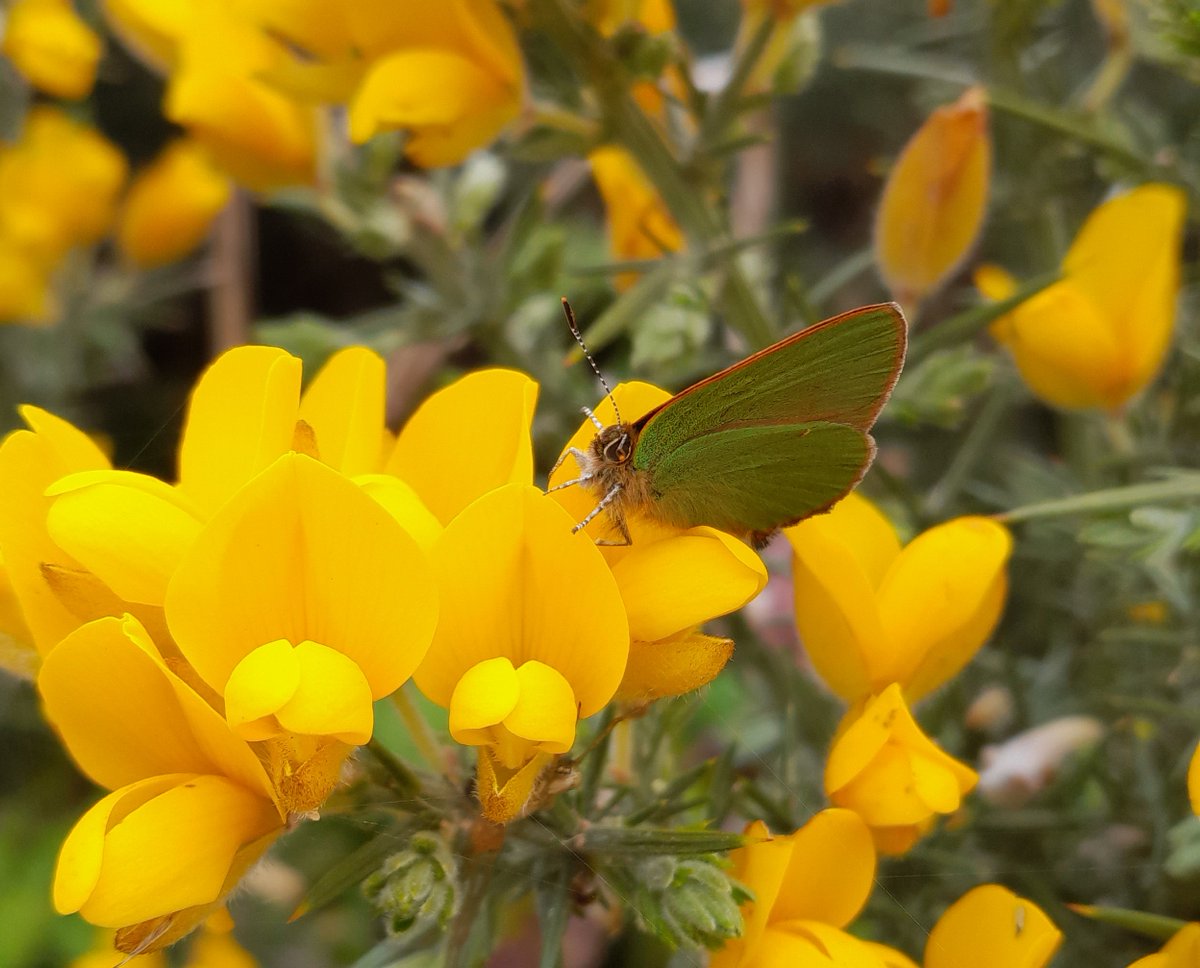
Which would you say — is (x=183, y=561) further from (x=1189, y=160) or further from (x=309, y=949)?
(x=309, y=949)

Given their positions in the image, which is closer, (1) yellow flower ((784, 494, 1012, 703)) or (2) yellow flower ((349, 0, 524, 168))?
(1) yellow flower ((784, 494, 1012, 703))

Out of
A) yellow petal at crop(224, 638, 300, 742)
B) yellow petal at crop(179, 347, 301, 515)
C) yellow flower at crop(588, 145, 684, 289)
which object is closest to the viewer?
yellow petal at crop(224, 638, 300, 742)

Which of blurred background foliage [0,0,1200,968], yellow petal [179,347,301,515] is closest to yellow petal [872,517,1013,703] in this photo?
blurred background foliage [0,0,1200,968]

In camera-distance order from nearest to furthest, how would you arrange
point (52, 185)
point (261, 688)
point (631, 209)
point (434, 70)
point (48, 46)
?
point (261, 688)
point (434, 70)
point (631, 209)
point (48, 46)
point (52, 185)

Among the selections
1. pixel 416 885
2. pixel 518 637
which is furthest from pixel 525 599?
pixel 416 885

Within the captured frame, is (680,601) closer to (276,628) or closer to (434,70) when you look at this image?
(276,628)

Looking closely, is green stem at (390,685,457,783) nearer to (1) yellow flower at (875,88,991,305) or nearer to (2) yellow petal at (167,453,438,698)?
(2) yellow petal at (167,453,438,698)
